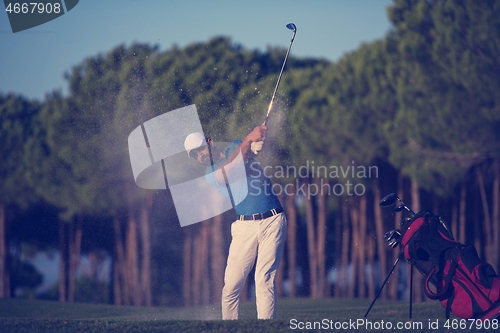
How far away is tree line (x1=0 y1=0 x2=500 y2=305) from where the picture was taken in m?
12.8

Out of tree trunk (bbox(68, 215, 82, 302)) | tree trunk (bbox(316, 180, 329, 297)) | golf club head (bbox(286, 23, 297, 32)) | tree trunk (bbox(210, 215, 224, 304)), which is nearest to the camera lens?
golf club head (bbox(286, 23, 297, 32))

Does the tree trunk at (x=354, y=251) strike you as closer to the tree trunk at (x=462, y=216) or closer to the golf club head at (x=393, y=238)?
the tree trunk at (x=462, y=216)

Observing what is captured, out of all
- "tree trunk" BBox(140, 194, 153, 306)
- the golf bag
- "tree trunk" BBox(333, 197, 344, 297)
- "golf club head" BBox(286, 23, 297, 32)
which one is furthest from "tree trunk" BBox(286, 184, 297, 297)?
the golf bag

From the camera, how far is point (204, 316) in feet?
20.3

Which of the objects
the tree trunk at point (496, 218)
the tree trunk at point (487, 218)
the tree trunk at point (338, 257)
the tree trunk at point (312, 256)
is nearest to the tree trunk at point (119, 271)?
the tree trunk at point (312, 256)

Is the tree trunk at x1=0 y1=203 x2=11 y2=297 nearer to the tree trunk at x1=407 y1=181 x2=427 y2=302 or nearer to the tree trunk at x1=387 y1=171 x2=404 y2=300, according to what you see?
the tree trunk at x1=387 y1=171 x2=404 y2=300

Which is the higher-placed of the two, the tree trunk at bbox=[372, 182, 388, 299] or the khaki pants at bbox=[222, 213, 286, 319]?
the khaki pants at bbox=[222, 213, 286, 319]

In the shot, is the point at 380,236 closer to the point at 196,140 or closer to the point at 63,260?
the point at 63,260

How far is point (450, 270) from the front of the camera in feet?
13.6

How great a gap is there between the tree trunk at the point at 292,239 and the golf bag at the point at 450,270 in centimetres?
1288

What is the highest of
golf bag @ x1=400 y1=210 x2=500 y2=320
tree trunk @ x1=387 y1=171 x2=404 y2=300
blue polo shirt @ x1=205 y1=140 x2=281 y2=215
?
blue polo shirt @ x1=205 y1=140 x2=281 y2=215

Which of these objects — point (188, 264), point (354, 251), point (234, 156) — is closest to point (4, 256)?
point (188, 264)

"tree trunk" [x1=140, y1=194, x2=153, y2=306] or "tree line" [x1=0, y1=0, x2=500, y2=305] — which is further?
"tree trunk" [x1=140, y1=194, x2=153, y2=306]

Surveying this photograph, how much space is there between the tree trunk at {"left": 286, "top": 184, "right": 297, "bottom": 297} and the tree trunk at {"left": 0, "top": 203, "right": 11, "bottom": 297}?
34.3 feet
